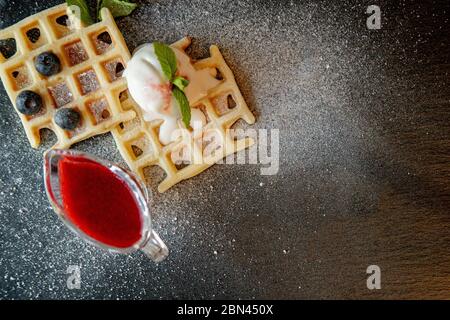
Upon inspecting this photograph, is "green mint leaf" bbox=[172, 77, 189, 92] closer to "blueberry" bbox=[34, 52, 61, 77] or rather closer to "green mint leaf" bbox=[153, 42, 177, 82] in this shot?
"green mint leaf" bbox=[153, 42, 177, 82]

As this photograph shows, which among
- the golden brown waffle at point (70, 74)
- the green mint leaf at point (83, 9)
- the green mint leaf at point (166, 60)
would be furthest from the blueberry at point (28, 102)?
the green mint leaf at point (166, 60)

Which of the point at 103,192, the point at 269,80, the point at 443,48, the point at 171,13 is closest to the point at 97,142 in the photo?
the point at 103,192

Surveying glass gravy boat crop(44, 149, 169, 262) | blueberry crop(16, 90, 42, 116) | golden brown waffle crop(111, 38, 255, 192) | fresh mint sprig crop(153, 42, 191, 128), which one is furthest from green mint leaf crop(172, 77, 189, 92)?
blueberry crop(16, 90, 42, 116)

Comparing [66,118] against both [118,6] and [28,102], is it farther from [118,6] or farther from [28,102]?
[118,6]

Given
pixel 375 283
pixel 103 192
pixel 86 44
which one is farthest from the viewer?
pixel 375 283

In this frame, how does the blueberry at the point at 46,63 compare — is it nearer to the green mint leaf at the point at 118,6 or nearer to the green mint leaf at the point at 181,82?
the green mint leaf at the point at 118,6

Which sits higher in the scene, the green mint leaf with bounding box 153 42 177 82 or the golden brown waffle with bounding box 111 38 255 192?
the green mint leaf with bounding box 153 42 177 82

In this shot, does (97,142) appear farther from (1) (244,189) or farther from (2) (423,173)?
(2) (423,173)
